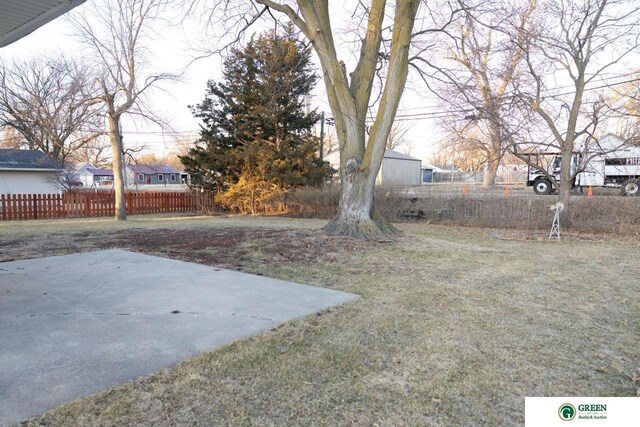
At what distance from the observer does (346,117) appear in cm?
938

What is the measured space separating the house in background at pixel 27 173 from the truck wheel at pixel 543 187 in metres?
28.2

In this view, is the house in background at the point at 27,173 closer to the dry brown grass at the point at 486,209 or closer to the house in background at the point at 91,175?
the dry brown grass at the point at 486,209

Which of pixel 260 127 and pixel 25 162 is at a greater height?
pixel 260 127

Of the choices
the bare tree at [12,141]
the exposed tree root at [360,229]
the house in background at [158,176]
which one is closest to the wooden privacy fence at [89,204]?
the exposed tree root at [360,229]

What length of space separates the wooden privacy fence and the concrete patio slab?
12724 mm

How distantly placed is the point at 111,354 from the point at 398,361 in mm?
2076

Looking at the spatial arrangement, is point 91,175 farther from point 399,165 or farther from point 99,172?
point 399,165

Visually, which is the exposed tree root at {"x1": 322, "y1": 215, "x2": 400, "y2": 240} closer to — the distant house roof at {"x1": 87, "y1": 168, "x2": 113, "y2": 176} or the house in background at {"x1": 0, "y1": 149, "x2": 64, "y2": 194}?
the house in background at {"x1": 0, "y1": 149, "x2": 64, "y2": 194}

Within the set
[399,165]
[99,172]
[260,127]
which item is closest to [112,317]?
[260,127]

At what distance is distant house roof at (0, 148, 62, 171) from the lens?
80.6 feet

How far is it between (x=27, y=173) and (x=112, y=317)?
27.0m

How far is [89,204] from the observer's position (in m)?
18.3

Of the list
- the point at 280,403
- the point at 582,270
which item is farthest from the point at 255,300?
the point at 582,270

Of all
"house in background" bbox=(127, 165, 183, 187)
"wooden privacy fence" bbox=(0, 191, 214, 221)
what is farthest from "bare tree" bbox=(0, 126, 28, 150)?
"house in background" bbox=(127, 165, 183, 187)
